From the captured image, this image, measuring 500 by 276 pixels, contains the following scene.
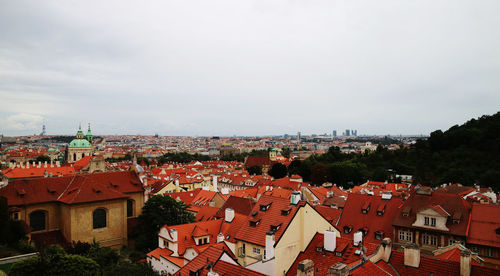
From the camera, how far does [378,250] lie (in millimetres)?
18188

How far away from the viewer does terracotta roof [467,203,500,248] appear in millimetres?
25717

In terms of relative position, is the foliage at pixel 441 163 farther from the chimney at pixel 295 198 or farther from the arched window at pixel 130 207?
the chimney at pixel 295 198

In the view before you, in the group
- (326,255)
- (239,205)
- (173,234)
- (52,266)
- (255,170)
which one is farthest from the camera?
(255,170)

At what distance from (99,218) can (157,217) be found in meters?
7.49

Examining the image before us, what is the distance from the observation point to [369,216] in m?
33.0

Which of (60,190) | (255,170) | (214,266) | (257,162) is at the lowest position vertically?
(255,170)

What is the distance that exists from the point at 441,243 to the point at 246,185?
56.7 meters

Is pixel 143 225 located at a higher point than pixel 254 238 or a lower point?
lower

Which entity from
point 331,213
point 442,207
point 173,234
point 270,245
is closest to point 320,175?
point 331,213

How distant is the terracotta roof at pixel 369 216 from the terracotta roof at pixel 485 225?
6.22 metres

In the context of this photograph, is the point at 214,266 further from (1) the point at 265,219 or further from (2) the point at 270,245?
(1) the point at 265,219

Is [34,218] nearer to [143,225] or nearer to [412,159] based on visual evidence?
[143,225]

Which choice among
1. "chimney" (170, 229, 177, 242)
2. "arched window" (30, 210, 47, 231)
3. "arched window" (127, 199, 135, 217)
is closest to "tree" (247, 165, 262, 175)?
"arched window" (127, 199, 135, 217)

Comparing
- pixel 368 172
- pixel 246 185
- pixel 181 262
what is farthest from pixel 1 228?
pixel 368 172
